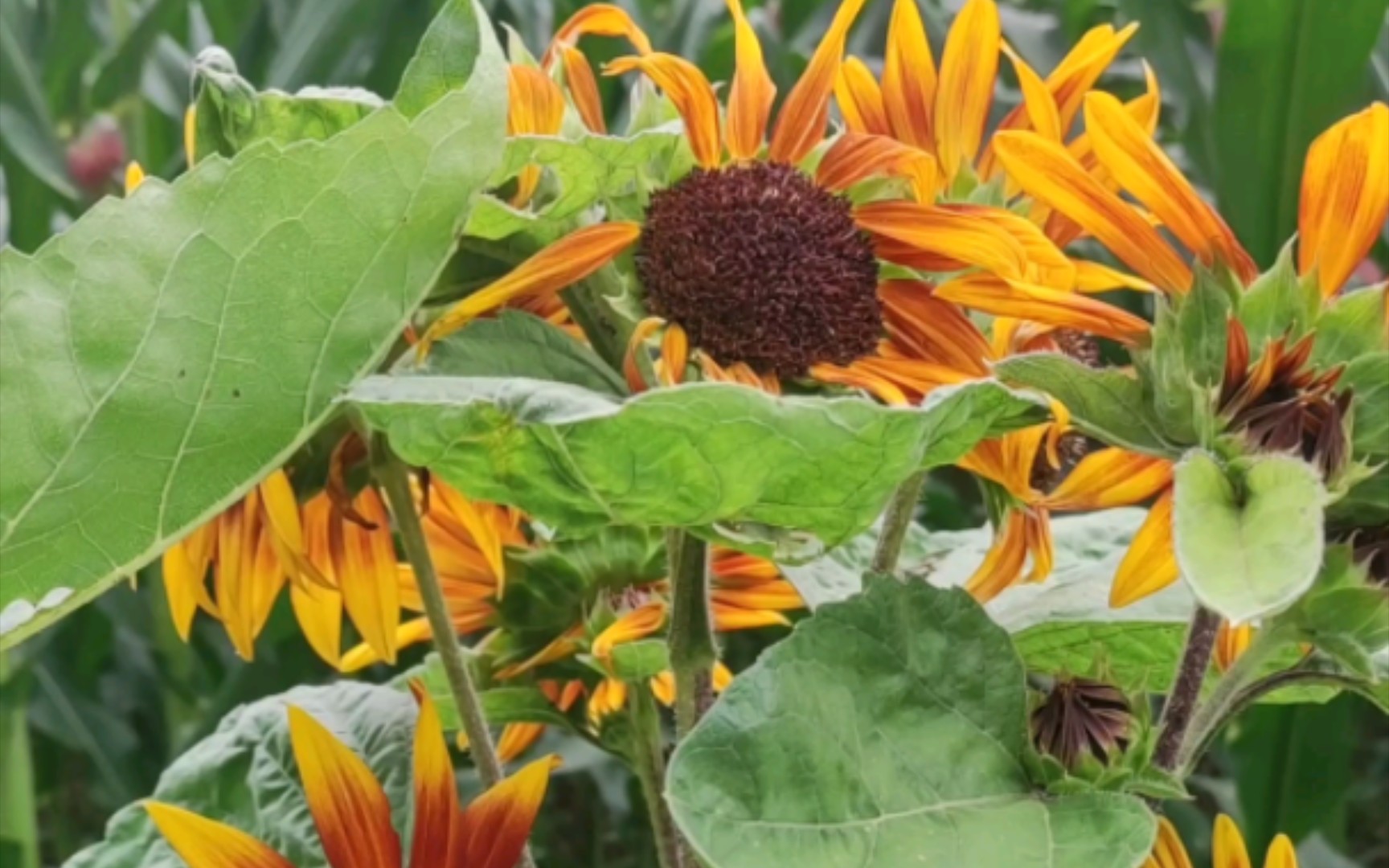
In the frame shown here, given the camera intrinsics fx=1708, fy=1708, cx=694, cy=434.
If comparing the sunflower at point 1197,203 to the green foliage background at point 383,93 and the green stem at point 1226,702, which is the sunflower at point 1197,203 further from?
the green foliage background at point 383,93

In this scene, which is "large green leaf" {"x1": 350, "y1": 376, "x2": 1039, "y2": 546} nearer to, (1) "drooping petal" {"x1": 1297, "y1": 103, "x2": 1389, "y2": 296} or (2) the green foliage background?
(1) "drooping petal" {"x1": 1297, "y1": 103, "x2": 1389, "y2": 296}

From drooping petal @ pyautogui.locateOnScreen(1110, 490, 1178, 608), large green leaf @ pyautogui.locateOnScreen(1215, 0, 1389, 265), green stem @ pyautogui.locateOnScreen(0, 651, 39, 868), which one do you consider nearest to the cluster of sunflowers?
drooping petal @ pyautogui.locateOnScreen(1110, 490, 1178, 608)

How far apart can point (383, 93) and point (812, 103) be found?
A: 0.58m

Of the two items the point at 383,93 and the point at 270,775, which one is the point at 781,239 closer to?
the point at 270,775

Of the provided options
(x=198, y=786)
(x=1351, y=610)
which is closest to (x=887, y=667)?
(x=1351, y=610)

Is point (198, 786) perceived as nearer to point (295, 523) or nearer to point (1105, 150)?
point (295, 523)

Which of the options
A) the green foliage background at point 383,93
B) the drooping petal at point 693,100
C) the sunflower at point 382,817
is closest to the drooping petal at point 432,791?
the sunflower at point 382,817

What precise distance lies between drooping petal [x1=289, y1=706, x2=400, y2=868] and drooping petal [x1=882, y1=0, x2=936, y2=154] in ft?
0.49

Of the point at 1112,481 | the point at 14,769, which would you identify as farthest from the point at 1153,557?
the point at 14,769

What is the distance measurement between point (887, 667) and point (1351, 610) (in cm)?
7

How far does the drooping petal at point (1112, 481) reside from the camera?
31 centimetres

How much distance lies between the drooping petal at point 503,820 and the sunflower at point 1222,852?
10 cm

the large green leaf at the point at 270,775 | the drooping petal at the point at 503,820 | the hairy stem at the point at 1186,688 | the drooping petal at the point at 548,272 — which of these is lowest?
the large green leaf at the point at 270,775

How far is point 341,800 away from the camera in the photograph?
0.96ft
